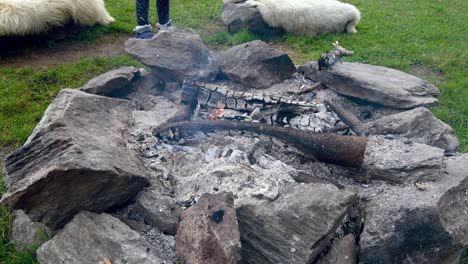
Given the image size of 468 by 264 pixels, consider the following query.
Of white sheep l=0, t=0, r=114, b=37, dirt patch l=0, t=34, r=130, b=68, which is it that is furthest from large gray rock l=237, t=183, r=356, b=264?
white sheep l=0, t=0, r=114, b=37

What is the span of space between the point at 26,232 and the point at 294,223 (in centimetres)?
196

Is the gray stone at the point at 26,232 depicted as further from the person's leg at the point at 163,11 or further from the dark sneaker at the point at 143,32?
the person's leg at the point at 163,11

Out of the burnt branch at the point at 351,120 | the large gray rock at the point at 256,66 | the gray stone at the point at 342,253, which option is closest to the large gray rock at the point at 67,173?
the gray stone at the point at 342,253

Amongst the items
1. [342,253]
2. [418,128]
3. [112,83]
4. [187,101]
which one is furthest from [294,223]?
[112,83]

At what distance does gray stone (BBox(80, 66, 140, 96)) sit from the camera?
4320mm

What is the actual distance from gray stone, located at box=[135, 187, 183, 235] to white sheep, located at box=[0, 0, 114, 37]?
4.49m

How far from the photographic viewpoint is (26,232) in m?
3.20

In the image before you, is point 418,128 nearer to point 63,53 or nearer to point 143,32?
point 143,32

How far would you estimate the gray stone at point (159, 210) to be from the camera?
2893 millimetres

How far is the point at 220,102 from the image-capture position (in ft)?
13.5

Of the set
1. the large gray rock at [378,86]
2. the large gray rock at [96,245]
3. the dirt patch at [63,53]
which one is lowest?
the dirt patch at [63,53]

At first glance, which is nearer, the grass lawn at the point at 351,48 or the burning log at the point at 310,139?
the burning log at the point at 310,139

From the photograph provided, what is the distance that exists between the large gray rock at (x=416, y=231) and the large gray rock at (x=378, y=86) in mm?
1439

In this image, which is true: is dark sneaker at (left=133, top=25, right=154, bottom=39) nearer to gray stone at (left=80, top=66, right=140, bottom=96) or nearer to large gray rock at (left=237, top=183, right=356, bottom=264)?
gray stone at (left=80, top=66, right=140, bottom=96)
